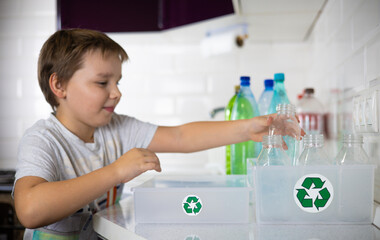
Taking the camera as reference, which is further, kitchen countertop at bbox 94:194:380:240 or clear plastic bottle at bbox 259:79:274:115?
clear plastic bottle at bbox 259:79:274:115

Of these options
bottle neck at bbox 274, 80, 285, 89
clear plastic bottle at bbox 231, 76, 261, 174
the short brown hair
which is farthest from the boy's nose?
bottle neck at bbox 274, 80, 285, 89

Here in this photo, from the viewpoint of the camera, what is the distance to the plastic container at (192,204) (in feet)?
2.17

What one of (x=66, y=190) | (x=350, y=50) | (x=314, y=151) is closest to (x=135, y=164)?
(x=66, y=190)

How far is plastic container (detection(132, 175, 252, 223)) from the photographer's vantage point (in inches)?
26.0

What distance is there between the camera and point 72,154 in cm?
101

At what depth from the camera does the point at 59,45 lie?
1053mm

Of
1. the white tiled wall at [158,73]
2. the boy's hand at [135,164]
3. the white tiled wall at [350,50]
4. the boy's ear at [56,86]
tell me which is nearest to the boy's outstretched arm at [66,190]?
the boy's hand at [135,164]

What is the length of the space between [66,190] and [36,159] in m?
0.15

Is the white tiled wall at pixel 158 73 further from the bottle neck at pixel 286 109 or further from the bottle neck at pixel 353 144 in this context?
the bottle neck at pixel 353 144

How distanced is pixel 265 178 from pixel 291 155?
22cm

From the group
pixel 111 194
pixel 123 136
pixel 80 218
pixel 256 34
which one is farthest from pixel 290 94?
pixel 80 218

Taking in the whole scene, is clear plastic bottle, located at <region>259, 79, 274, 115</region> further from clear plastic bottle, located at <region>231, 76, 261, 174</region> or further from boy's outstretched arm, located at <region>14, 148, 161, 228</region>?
boy's outstretched arm, located at <region>14, 148, 161, 228</region>

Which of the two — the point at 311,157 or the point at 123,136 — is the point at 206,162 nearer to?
the point at 123,136

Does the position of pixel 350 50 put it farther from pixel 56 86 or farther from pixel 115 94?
pixel 56 86
